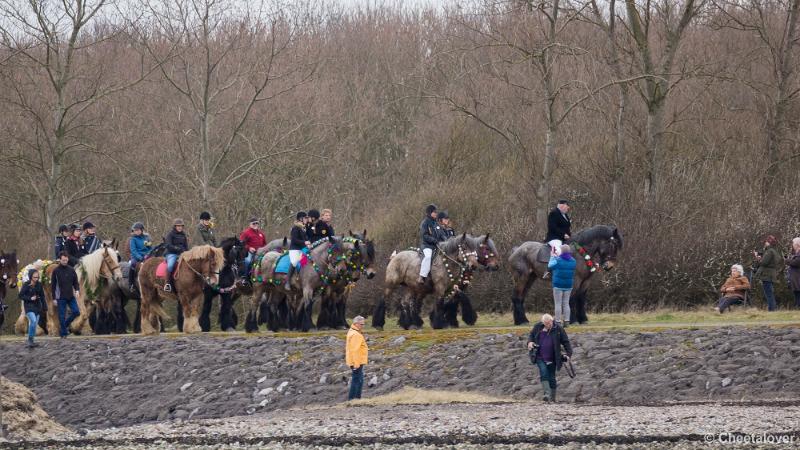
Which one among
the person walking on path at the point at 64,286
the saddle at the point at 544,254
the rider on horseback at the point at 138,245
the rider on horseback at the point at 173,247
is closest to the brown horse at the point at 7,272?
the person walking on path at the point at 64,286

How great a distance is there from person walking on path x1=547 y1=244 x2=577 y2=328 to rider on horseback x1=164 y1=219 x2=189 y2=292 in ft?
29.6

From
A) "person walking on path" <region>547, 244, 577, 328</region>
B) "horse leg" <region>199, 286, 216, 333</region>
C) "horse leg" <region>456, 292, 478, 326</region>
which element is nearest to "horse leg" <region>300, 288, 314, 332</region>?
"horse leg" <region>199, 286, 216, 333</region>

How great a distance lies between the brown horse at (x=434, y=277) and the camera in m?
30.6

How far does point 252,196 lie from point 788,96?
17646 mm

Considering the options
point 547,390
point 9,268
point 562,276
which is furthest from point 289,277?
point 9,268

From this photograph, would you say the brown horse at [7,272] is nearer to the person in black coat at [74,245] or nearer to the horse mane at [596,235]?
the person in black coat at [74,245]

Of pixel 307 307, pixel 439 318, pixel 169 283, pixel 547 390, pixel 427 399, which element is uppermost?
pixel 169 283

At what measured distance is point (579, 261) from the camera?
30.7 metres

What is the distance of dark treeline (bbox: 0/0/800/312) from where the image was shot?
135ft

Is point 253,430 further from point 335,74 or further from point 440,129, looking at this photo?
point 335,74

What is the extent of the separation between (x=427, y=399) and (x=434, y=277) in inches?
202

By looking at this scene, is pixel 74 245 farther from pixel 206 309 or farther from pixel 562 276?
pixel 562 276

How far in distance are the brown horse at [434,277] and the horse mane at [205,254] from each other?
3599mm

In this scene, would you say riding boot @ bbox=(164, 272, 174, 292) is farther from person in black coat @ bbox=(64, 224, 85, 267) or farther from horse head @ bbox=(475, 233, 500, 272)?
horse head @ bbox=(475, 233, 500, 272)
